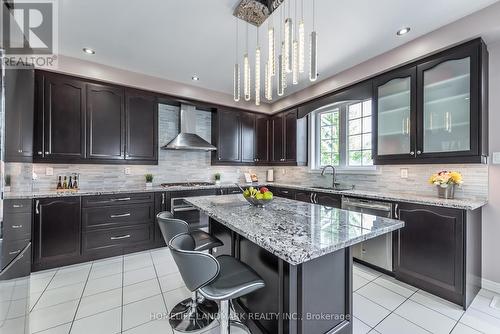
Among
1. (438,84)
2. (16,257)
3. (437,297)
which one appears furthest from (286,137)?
(16,257)

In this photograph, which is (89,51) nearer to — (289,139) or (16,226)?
(16,226)

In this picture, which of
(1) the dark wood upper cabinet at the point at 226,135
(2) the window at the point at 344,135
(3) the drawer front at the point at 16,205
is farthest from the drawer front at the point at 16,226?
(2) the window at the point at 344,135

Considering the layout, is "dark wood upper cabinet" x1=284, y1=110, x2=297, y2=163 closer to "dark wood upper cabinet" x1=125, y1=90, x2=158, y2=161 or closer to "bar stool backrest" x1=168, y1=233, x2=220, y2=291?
"dark wood upper cabinet" x1=125, y1=90, x2=158, y2=161

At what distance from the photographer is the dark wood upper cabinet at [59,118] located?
2.78m

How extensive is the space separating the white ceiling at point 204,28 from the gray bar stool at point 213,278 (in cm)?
219

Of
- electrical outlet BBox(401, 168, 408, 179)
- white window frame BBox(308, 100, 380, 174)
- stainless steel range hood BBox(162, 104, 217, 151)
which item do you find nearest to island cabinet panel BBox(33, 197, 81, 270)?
stainless steel range hood BBox(162, 104, 217, 151)

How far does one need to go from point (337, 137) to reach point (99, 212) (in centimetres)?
394

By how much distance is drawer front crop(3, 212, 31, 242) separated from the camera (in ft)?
3.99

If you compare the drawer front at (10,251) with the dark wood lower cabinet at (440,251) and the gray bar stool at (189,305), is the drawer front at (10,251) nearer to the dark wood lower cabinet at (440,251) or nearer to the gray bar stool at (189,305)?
the gray bar stool at (189,305)

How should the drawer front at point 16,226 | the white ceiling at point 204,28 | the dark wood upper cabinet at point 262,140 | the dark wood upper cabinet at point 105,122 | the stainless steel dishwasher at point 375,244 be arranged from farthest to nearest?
the dark wood upper cabinet at point 262,140 < the dark wood upper cabinet at point 105,122 < the stainless steel dishwasher at point 375,244 < the white ceiling at point 204,28 < the drawer front at point 16,226

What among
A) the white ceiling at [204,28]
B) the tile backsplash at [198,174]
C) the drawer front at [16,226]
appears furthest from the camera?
the tile backsplash at [198,174]

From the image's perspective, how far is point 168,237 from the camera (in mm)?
1722

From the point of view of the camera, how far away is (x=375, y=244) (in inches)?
102

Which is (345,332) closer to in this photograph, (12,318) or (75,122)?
(12,318)
